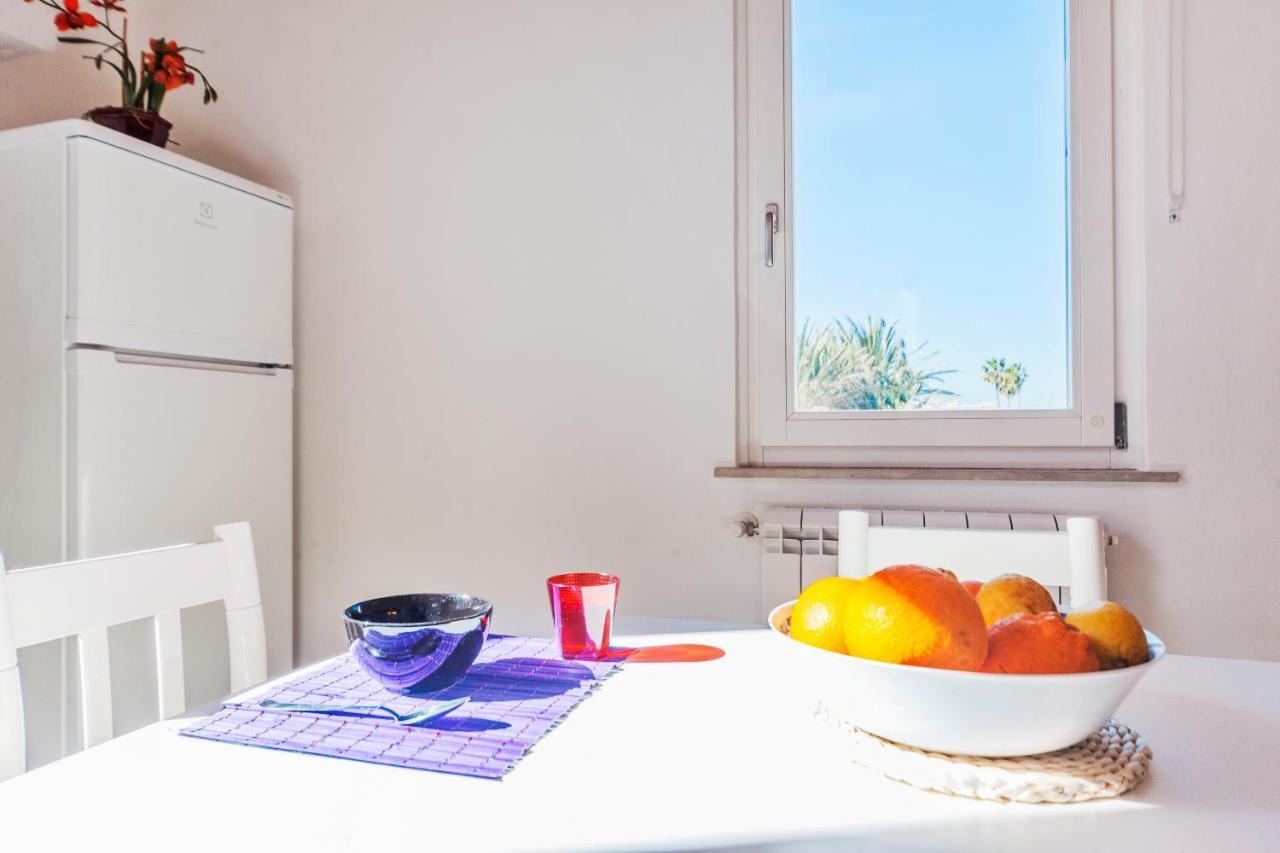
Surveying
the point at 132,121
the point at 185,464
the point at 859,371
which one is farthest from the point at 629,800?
the point at 132,121

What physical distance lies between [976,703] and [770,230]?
61.1 inches

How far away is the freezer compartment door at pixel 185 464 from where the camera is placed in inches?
66.7

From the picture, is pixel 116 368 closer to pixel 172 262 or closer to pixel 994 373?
pixel 172 262

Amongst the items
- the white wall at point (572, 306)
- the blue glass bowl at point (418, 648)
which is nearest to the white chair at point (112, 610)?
the blue glass bowl at point (418, 648)

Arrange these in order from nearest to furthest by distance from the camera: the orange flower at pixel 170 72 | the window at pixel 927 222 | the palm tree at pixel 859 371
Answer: the window at pixel 927 222, the palm tree at pixel 859 371, the orange flower at pixel 170 72

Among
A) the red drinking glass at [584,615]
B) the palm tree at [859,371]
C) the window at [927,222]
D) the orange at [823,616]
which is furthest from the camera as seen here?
the palm tree at [859,371]

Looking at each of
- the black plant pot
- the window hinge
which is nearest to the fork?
the window hinge

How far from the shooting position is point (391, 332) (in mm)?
2258

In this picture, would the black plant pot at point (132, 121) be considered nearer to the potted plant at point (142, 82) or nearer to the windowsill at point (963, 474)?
the potted plant at point (142, 82)

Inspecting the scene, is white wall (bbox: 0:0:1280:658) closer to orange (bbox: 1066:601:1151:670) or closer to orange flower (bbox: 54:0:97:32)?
orange flower (bbox: 54:0:97:32)

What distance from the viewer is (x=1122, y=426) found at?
1724 mm

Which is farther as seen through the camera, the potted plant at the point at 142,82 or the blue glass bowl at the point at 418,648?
the potted plant at the point at 142,82

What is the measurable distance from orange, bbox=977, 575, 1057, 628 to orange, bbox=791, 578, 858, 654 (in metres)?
0.13

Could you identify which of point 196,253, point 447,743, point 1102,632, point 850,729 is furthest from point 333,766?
point 196,253
